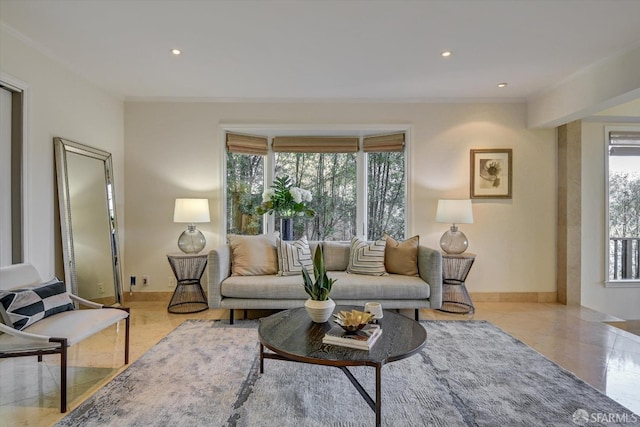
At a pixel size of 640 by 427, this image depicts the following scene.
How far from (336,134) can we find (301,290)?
7.38ft

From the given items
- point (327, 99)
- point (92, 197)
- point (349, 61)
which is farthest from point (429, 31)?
point (92, 197)

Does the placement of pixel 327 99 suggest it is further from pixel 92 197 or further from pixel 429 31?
pixel 92 197

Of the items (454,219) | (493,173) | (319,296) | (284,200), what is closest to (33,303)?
(319,296)

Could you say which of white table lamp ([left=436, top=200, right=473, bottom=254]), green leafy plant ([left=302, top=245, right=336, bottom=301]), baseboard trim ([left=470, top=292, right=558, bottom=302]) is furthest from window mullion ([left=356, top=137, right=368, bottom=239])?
green leafy plant ([left=302, top=245, right=336, bottom=301])

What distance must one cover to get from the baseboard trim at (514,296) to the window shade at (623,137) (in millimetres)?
2079

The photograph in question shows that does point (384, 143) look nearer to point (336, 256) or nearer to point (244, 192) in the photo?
point (336, 256)

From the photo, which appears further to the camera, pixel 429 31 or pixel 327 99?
pixel 327 99

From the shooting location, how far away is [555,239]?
4.25 meters

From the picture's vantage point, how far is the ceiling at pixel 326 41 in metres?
2.34

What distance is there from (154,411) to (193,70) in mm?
2986

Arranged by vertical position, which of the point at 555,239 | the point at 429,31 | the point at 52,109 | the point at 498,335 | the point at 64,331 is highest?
the point at 429,31

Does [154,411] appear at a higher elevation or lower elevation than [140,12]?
lower

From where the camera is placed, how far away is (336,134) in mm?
4520

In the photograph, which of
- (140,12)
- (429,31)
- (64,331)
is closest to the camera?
(64,331)
